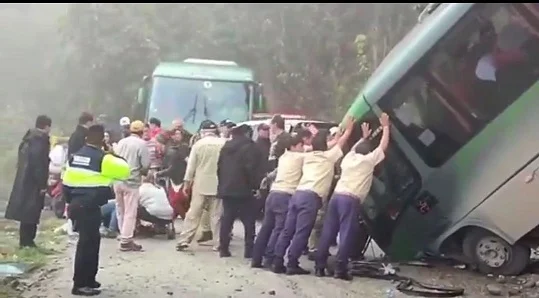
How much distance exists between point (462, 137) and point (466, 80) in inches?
21.1

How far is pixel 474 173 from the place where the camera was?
8898 millimetres

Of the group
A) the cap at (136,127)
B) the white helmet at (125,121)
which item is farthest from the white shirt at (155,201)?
the white helmet at (125,121)

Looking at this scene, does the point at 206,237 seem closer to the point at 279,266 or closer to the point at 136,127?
the point at 136,127

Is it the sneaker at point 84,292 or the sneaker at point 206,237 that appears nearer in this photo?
the sneaker at point 84,292

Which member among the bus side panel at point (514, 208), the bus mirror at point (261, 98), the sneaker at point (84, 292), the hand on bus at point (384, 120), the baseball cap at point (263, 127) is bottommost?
the sneaker at point (84, 292)

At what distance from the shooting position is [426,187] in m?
9.17

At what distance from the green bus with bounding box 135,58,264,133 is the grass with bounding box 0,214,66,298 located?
3536 millimetres

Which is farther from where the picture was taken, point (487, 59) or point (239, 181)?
point (239, 181)

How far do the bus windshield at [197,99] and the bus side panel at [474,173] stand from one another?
4856mm

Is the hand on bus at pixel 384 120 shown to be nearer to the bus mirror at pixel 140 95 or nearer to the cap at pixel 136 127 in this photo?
the cap at pixel 136 127

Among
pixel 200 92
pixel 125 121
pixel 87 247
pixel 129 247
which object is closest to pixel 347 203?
pixel 87 247

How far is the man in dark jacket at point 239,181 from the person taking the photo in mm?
9422

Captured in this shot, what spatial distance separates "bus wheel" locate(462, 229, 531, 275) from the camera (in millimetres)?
8914

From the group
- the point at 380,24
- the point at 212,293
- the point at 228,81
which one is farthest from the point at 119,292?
the point at 228,81
